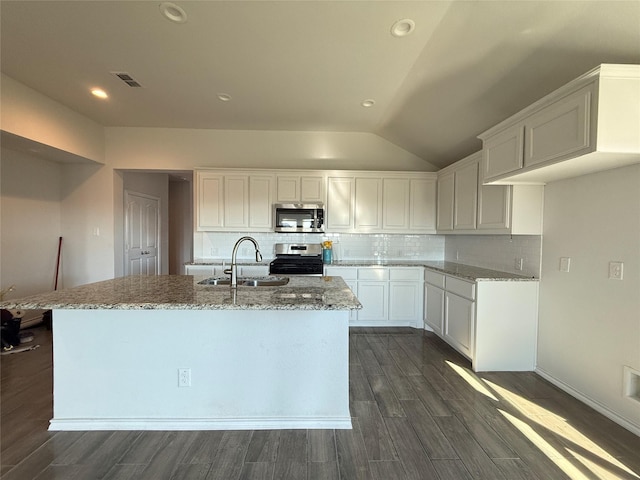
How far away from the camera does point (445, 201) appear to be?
406cm

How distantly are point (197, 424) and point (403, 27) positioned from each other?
10.5 ft

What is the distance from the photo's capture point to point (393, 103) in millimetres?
3459

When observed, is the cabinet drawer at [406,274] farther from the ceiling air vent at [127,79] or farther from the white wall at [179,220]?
the white wall at [179,220]

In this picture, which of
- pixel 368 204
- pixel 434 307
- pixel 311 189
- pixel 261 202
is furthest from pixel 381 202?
pixel 261 202

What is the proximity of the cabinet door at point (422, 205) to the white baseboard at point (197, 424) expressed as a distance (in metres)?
3.06

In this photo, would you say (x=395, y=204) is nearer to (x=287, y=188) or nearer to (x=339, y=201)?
(x=339, y=201)

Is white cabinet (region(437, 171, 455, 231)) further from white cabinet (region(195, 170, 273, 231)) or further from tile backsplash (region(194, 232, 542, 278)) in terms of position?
white cabinet (region(195, 170, 273, 231))

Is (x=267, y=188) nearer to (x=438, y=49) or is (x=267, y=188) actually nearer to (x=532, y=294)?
(x=438, y=49)

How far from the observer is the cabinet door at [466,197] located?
133 inches

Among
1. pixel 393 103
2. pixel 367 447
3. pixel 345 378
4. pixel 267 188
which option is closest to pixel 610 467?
pixel 367 447

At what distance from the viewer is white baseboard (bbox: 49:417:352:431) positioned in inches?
77.4

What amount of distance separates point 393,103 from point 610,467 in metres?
3.52

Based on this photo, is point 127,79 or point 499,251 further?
point 499,251

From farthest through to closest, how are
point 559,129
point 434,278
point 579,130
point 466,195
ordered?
1. point 434,278
2. point 466,195
3. point 559,129
4. point 579,130
